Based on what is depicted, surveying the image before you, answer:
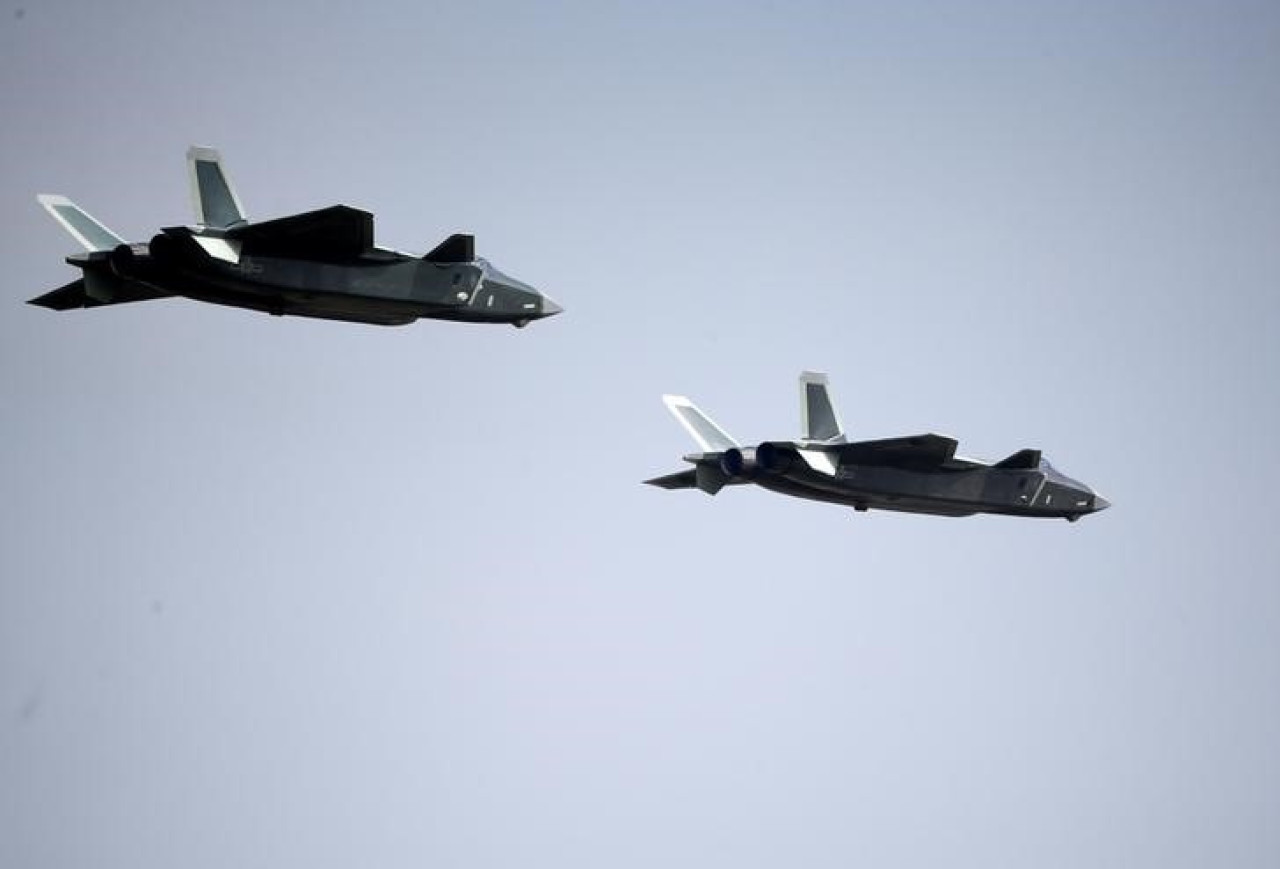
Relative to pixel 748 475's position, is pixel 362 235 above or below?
above

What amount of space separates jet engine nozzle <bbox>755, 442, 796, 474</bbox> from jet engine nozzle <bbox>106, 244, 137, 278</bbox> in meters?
20.4

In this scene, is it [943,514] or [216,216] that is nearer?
[216,216]

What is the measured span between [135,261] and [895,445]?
81.1ft

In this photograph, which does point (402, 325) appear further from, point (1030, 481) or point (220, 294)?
point (1030, 481)

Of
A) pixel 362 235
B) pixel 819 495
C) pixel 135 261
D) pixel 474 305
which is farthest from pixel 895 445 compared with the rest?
pixel 135 261

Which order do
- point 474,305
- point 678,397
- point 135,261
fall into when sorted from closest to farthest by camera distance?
1. point 135,261
2. point 474,305
3. point 678,397

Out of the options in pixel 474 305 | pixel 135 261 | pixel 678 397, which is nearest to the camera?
pixel 135 261

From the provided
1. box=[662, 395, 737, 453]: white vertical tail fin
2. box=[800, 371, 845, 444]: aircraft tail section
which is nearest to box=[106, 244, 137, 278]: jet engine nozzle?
box=[662, 395, 737, 453]: white vertical tail fin

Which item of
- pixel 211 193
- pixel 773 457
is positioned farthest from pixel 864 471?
pixel 211 193

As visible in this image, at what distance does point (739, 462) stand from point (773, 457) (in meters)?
1.18

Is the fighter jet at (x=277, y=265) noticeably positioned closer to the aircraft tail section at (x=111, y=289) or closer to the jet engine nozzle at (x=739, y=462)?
the aircraft tail section at (x=111, y=289)

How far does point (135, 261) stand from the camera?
6162cm

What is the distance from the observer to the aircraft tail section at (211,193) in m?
62.8

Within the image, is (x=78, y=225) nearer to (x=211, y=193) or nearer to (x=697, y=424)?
(x=211, y=193)
